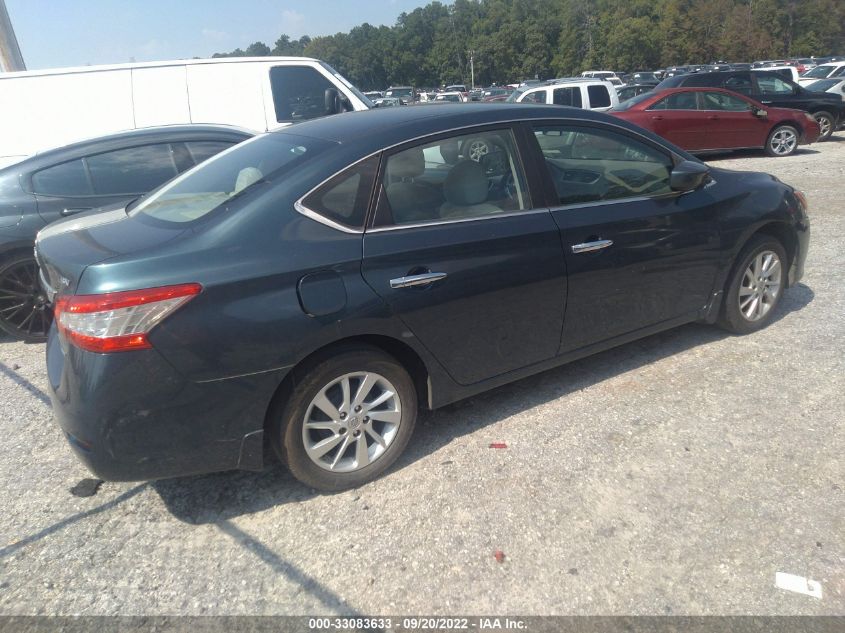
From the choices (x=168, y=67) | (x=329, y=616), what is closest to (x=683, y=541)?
(x=329, y=616)

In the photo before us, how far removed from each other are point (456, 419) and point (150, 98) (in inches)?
250

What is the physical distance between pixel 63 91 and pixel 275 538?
7138 millimetres

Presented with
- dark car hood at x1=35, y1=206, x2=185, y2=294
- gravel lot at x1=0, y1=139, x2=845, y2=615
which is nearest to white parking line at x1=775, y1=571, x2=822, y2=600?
gravel lot at x1=0, y1=139, x2=845, y2=615

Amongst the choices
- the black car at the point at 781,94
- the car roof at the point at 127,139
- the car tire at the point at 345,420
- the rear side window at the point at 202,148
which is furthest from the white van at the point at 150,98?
the black car at the point at 781,94

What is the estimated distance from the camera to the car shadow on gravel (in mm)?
3061

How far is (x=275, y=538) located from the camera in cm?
280

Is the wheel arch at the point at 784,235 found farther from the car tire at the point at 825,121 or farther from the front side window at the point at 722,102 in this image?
the car tire at the point at 825,121

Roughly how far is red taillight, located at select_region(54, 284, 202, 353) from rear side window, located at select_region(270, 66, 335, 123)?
20.3 ft

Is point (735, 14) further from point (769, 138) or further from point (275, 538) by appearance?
point (275, 538)

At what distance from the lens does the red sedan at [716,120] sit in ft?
42.4

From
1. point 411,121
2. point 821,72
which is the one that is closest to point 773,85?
point 821,72

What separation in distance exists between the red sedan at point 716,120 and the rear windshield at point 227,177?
429 inches

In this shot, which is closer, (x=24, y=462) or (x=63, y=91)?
(x=24, y=462)

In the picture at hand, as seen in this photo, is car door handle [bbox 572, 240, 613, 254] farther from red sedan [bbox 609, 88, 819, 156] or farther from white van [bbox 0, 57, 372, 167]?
red sedan [bbox 609, 88, 819, 156]
